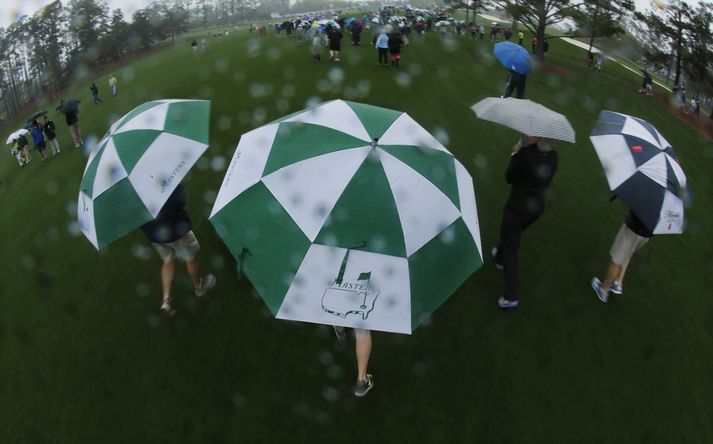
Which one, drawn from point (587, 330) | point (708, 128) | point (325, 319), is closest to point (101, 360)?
point (325, 319)

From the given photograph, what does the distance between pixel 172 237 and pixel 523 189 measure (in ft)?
12.2

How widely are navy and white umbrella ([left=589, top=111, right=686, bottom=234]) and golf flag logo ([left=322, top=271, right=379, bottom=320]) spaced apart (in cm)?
269

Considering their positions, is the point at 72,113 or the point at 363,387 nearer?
the point at 363,387

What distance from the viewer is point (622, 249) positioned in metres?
4.53

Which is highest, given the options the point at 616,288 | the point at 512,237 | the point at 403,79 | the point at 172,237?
the point at 172,237

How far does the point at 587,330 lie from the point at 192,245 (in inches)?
193

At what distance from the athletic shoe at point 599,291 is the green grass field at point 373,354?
125mm

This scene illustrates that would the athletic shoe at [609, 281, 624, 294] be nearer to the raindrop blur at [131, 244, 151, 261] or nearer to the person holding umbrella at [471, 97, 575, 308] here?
the person holding umbrella at [471, 97, 575, 308]

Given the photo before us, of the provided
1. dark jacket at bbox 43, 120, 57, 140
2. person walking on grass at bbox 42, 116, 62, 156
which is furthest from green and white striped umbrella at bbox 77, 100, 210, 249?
dark jacket at bbox 43, 120, 57, 140

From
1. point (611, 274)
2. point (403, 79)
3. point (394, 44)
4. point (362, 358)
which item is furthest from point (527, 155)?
point (394, 44)

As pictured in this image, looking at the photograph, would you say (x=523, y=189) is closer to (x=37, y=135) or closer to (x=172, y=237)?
(x=172, y=237)

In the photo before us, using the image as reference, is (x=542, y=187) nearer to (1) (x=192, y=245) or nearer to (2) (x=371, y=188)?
(2) (x=371, y=188)

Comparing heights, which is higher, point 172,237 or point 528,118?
point 528,118

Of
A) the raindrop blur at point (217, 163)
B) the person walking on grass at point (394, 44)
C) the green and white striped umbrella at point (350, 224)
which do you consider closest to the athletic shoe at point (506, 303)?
the green and white striped umbrella at point (350, 224)
